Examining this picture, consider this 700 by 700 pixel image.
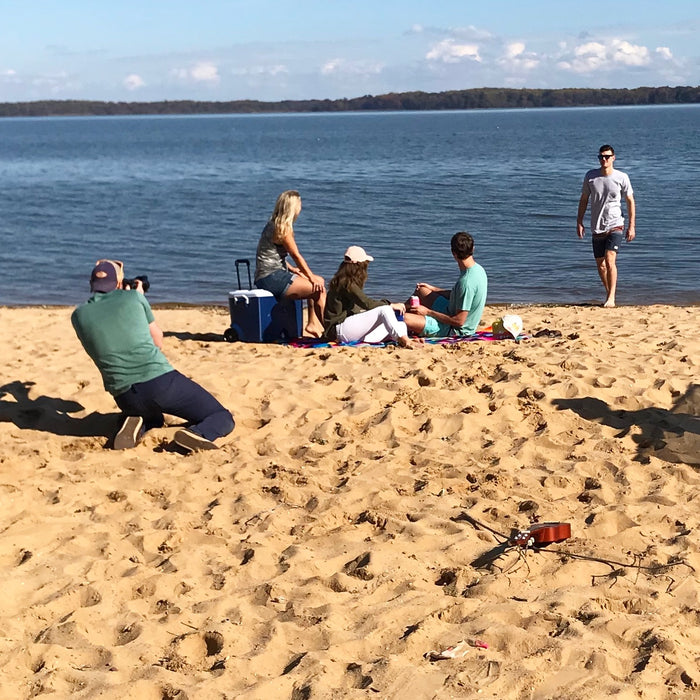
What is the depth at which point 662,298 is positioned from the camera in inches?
566

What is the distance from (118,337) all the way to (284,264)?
129 inches

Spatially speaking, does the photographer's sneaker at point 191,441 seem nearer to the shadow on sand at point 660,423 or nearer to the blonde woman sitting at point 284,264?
the shadow on sand at point 660,423

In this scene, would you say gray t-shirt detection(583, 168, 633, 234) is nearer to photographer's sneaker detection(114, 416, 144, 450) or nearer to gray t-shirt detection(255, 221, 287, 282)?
gray t-shirt detection(255, 221, 287, 282)

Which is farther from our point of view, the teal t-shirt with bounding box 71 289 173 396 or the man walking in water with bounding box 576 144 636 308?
the man walking in water with bounding box 576 144 636 308

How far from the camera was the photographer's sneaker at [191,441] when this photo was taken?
613cm

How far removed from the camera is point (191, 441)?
Answer: 6.14 m

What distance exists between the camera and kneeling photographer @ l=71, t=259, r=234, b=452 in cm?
614

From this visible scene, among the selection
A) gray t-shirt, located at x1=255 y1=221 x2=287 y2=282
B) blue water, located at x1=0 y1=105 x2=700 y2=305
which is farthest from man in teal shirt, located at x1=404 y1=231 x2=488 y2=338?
blue water, located at x1=0 y1=105 x2=700 y2=305

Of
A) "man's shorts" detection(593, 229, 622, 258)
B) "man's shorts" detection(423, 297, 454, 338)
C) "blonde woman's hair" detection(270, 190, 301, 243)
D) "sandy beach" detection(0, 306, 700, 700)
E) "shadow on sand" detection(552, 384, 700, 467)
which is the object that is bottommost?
"sandy beach" detection(0, 306, 700, 700)

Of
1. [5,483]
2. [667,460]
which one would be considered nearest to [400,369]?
[667,460]

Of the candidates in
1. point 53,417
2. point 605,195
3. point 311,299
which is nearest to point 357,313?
point 311,299

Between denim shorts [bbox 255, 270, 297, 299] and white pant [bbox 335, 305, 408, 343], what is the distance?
668mm

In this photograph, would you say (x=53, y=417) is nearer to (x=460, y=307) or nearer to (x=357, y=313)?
(x=357, y=313)

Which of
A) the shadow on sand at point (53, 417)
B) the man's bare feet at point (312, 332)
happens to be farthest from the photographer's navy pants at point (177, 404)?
the man's bare feet at point (312, 332)
